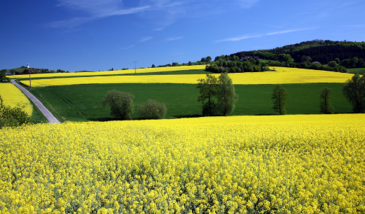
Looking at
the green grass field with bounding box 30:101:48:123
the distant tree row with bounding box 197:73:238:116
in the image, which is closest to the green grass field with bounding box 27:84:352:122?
the green grass field with bounding box 30:101:48:123

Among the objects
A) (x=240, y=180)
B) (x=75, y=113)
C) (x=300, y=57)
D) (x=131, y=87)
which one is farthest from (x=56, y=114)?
(x=300, y=57)

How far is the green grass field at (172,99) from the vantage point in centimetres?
4307

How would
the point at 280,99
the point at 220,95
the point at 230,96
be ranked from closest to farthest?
1. the point at 230,96
2. the point at 220,95
3. the point at 280,99

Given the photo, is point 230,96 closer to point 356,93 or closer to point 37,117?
point 356,93

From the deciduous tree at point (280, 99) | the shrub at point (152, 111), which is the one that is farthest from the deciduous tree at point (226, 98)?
the shrub at point (152, 111)

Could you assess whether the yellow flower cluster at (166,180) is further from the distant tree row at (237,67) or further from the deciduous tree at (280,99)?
the distant tree row at (237,67)

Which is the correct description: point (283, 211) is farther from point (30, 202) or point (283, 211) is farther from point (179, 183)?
point (30, 202)

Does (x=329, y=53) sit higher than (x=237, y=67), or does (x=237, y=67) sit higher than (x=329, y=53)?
(x=329, y=53)

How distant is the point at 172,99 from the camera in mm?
54656

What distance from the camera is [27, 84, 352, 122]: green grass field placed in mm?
43069

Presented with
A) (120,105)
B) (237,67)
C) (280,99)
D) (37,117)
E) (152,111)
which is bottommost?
(152,111)

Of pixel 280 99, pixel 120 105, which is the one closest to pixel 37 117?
pixel 120 105

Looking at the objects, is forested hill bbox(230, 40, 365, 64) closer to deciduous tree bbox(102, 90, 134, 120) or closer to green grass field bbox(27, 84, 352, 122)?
green grass field bbox(27, 84, 352, 122)

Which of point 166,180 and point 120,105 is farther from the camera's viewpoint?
point 120,105
